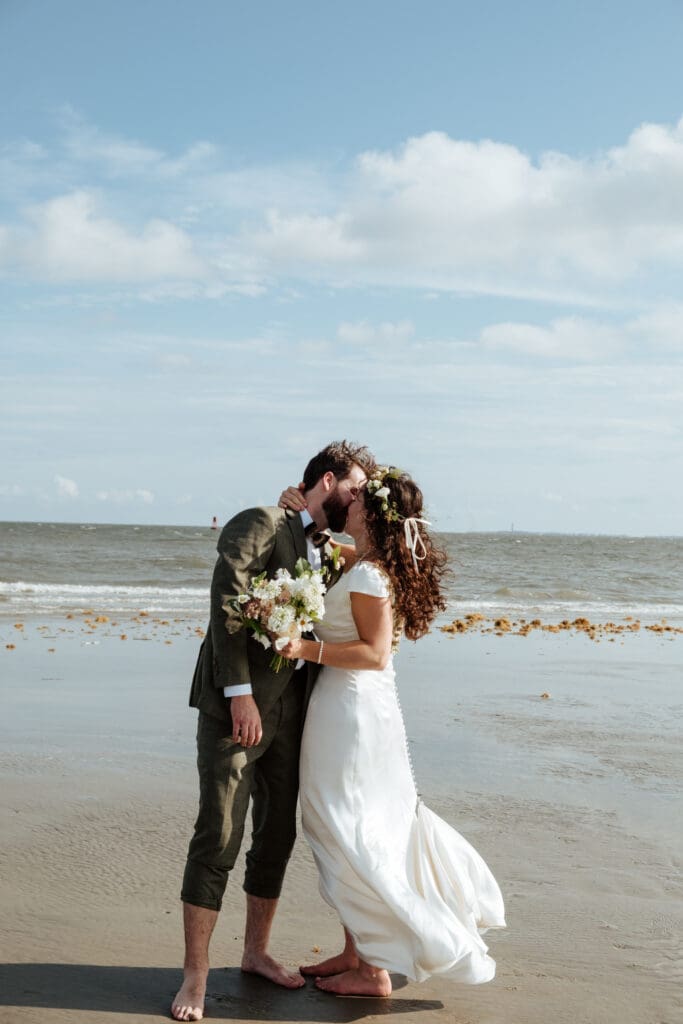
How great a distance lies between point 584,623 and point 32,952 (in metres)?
13.6

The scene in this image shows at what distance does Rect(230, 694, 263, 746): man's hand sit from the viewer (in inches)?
151

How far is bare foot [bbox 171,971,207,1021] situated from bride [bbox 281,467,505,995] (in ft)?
1.68

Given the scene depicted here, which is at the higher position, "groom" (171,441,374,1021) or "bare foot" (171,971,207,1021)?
"groom" (171,441,374,1021)

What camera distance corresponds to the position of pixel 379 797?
403 cm

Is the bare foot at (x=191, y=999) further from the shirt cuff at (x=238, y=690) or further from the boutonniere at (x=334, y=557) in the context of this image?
the boutonniere at (x=334, y=557)

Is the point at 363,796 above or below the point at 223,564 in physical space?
below

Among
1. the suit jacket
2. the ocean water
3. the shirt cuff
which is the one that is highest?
the suit jacket

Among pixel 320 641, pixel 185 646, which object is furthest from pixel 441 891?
pixel 185 646

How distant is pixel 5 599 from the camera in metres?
20.6

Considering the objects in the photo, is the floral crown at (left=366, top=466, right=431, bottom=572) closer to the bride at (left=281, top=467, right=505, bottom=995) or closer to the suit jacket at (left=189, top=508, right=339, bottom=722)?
the bride at (left=281, top=467, right=505, bottom=995)

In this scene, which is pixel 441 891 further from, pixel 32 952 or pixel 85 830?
pixel 85 830

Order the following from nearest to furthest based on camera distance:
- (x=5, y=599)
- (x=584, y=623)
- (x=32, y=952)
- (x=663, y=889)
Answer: (x=32, y=952) → (x=663, y=889) → (x=584, y=623) → (x=5, y=599)

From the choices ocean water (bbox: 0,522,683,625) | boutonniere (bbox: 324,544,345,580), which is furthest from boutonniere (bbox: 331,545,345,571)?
ocean water (bbox: 0,522,683,625)

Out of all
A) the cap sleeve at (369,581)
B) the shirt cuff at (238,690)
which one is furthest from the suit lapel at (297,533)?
the shirt cuff at (238,690)
